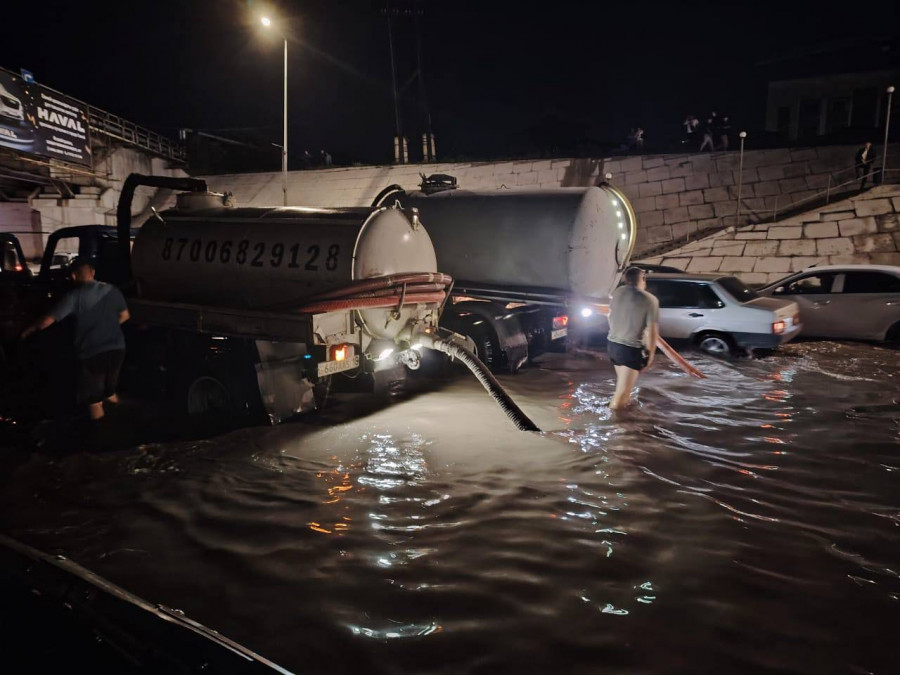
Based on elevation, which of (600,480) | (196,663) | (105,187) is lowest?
(600,480)

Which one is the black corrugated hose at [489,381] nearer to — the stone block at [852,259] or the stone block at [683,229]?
the stone block at [852,259]

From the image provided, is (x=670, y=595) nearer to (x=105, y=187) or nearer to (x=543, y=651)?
(x=543, y=651)

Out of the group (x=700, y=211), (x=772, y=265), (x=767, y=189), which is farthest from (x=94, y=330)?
(x=767, y=189)

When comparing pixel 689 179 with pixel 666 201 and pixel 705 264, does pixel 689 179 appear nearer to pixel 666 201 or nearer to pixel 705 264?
pixel 666 201

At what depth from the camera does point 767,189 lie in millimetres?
19297

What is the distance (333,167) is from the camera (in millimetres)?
29266

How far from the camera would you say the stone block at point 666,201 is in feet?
67.1

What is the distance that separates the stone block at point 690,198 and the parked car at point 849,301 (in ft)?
29.2

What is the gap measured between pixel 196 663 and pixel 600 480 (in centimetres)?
365

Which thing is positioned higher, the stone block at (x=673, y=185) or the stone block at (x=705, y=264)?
the stone block at (x=673, y=185)

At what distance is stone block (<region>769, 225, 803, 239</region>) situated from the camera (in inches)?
668

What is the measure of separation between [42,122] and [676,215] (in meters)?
21.5

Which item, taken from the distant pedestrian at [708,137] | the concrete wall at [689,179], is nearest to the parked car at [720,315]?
the concrete wall at [689,179]

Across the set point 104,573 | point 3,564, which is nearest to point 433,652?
point 104,573
